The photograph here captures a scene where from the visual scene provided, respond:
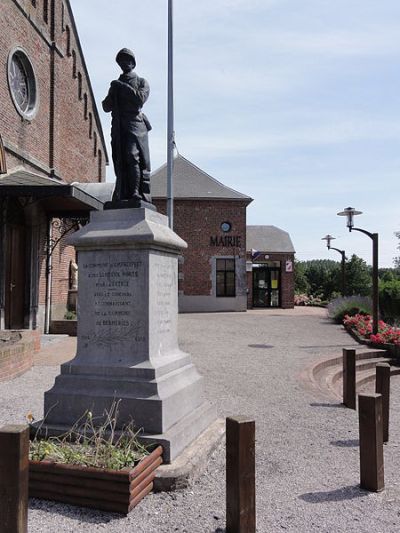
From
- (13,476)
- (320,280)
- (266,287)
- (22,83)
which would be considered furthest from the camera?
(320,280)

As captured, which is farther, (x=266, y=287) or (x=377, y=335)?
(x=266, y=287)

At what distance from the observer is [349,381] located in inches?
280

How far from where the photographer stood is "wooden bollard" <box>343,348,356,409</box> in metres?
7.01

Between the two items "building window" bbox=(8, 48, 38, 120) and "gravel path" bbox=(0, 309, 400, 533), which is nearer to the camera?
"gravel path" bbox=(0, 309, 400, 533)

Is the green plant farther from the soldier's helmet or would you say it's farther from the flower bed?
the flower bed

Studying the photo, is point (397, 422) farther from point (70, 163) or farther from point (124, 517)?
point (70, 163)

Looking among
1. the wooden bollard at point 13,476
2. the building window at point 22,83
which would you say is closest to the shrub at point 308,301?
the building window at point 22,83

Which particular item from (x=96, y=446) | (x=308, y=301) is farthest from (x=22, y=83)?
(x=308, y=301)

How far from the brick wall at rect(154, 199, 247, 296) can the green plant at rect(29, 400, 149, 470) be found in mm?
22690

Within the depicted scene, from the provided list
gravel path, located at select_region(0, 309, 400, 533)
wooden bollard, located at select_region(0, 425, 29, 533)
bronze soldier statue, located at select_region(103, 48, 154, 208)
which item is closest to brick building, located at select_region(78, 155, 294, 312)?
gravel path, located at select_region(0, 309, 400, 533)

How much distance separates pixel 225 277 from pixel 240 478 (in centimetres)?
2417

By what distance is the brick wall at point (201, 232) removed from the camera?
89.2 feet

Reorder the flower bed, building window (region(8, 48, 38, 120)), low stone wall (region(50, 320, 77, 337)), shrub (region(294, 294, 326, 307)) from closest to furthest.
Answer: the flower bed < building window (region(8, 48, 38, 120)) < low stone wall (region(50, 320, 77, 337)) < shrub (region(294, 294, 326, 307))

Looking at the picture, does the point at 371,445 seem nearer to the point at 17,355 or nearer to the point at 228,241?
the point at 17,355
